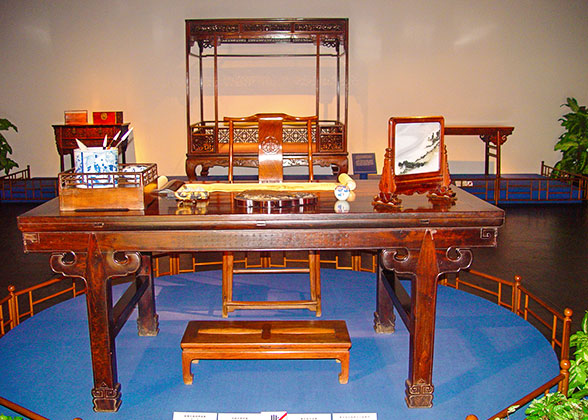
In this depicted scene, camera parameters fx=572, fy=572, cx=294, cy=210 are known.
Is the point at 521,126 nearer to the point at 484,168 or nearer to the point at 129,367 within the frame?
the point at 484,168

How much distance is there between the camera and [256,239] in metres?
Answer: 2.41

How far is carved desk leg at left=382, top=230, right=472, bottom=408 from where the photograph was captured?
8.11 feet

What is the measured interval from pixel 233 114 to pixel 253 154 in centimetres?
299

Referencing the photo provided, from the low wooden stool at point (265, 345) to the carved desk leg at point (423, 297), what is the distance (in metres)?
0.32

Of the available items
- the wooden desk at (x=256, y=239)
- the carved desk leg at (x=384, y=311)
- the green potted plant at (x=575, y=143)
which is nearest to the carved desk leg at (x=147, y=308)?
the wooden desk at (x=256, y=239)

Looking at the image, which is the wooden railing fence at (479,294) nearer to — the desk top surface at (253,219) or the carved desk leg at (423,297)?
the carved desk leg at (423,297)

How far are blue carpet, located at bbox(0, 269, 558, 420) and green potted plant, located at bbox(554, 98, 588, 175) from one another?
6.33m

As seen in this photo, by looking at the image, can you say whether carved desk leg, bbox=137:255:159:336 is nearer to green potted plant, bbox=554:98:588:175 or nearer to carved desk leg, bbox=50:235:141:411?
carved desk leg, bbox=50:235:141:411

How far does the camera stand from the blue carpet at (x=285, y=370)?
2559mm

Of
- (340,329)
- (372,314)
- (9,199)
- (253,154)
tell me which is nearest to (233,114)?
(253,154)

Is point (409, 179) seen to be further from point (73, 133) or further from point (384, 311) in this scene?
point (73, 133)

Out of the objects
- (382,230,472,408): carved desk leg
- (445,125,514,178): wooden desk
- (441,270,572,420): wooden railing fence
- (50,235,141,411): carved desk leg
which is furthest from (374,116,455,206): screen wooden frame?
(445,125,514,178): wooden desk

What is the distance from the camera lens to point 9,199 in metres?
8.90

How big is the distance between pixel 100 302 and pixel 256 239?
73 cm
